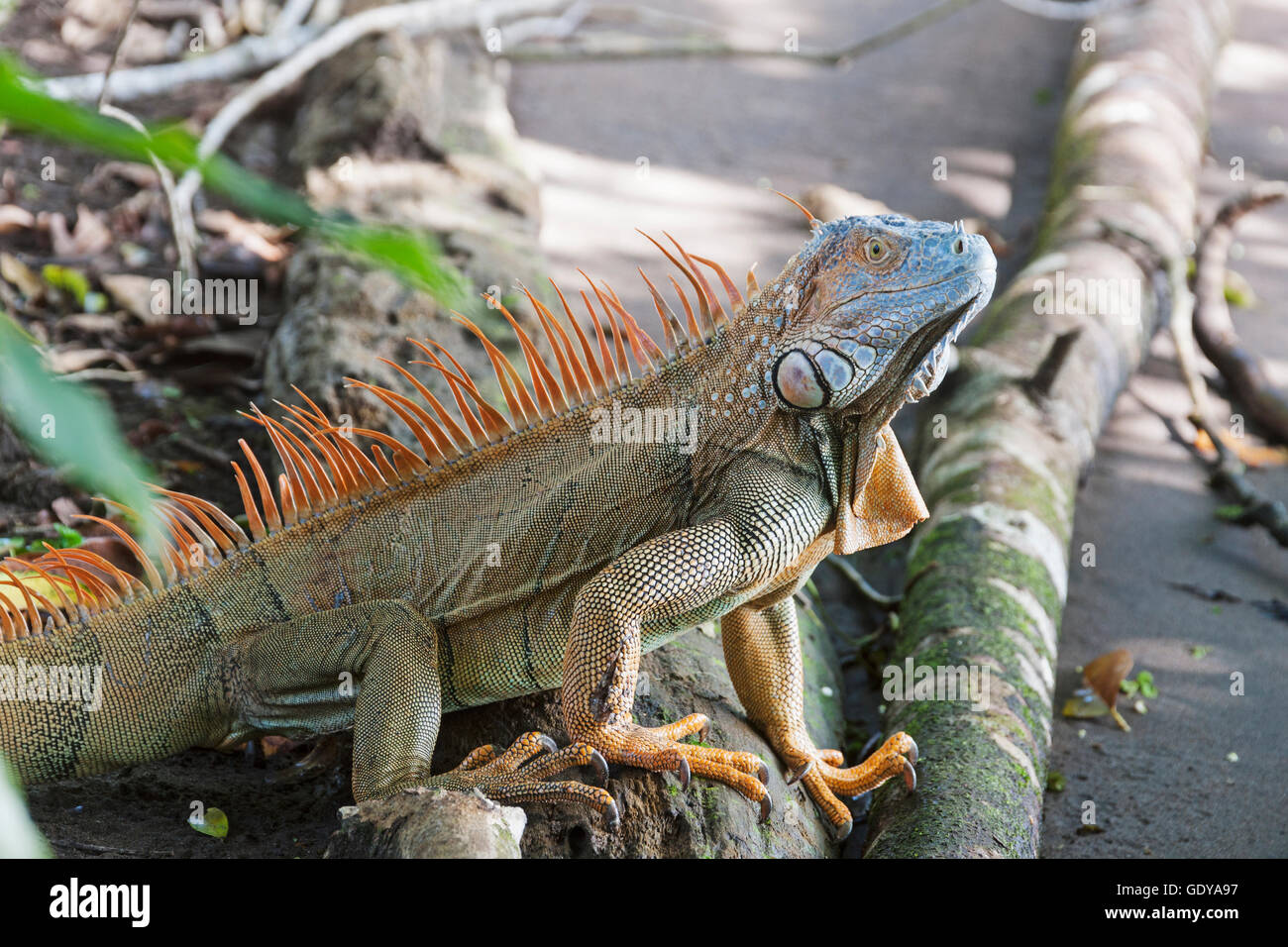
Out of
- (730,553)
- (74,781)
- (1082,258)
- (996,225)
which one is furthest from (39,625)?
(996,225)

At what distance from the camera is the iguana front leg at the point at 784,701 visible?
428cm

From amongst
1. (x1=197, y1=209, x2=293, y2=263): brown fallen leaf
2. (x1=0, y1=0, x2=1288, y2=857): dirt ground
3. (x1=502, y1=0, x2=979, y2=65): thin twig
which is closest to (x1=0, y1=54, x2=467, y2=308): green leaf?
(x1=0, y1=0, x2=1288, y2=857): dirt ground

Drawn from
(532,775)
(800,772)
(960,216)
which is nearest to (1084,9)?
(960,216)

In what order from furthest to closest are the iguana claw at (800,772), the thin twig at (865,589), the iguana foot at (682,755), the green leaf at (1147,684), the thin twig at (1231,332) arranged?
1. the thin twig at (1231,332)
2. the thin twig at (865,589)
3. the green leaf at (1147,684)
4. the iguana claw at (800,772)
5. the iguana foot at (682,755)

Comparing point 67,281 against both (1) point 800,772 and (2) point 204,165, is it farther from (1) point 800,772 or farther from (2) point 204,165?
(2) point 204,165

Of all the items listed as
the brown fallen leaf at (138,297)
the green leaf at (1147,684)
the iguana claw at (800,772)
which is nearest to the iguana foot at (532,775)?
the iguana claw at (800,772)

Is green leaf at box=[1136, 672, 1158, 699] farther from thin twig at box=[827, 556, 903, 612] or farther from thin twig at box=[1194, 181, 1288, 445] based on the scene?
thin twig at box=[1194, 181, 1288, 445]

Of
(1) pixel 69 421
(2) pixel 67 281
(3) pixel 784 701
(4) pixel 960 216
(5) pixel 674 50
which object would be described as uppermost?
(5) pixel 674 50

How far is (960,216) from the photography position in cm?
1025

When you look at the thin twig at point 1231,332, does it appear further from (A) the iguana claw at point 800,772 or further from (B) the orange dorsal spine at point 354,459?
(B) the orange dorsal spine at point 354,459

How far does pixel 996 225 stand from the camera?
10.5 metres

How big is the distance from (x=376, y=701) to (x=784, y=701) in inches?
60.5
